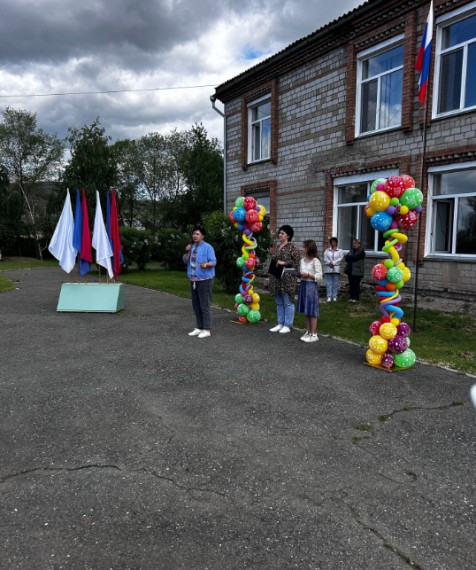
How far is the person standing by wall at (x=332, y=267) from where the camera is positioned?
11820 mm

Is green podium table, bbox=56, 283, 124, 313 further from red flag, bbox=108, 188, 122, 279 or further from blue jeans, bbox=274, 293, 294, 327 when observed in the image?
blue jeans, bbox=274, 293, 294, 327

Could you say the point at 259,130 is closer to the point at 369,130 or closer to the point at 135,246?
the point at 369,130

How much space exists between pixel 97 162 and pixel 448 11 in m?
Result: 22.8

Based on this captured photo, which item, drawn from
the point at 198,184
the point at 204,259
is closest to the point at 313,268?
the point at 204,259

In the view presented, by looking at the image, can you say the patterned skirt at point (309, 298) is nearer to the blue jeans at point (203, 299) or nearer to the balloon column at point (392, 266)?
the balloon column at point (392, 266)

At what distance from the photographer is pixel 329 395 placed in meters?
4.82

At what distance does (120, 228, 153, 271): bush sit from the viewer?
2212 centimetres

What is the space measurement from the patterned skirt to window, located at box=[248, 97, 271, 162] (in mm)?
10136

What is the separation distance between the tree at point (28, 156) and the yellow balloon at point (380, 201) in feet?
121

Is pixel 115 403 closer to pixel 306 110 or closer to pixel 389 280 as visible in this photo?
pixel 389 280

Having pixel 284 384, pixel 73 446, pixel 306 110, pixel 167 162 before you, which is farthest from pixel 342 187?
pixel 167 162

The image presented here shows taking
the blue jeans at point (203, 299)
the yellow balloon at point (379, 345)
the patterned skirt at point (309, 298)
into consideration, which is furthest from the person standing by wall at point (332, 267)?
the yellow balloon at point (379, 345)

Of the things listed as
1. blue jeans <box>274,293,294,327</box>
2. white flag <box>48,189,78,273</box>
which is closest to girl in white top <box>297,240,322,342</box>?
blue jeans <box>274,293,294,327</box>

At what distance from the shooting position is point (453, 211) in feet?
35.1
